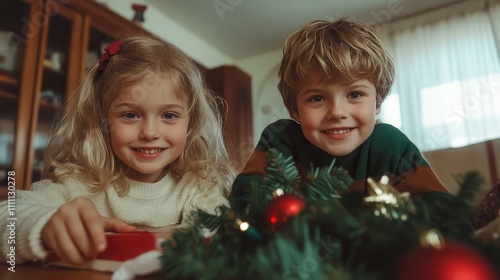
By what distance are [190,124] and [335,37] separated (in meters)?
0.38

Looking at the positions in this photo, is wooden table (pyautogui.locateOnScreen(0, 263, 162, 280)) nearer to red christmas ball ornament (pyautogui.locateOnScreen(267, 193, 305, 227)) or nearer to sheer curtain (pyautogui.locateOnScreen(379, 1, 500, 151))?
red christmas ball ornament (pyautogui.locateOnScreen(267, 193, 305, 227))

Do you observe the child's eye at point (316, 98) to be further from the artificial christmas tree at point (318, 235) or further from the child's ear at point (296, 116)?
the artificial christmas tree at point (318, 235)

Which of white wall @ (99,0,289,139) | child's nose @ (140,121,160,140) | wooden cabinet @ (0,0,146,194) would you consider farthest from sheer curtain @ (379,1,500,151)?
child's nose @ (140,121,160,140)

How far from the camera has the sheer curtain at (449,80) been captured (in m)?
2.92

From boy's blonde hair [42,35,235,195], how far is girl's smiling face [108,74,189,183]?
28 mm

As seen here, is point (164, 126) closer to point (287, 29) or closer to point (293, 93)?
point (293, 93)

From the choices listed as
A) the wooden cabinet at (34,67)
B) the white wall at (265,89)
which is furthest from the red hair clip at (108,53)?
the white wall at (265,89)

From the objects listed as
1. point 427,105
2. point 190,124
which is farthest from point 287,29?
point 190,124

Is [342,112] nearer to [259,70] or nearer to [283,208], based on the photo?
[283,208]

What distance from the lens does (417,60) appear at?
10.5ft

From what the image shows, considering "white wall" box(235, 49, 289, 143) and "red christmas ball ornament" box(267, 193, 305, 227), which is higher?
"white wall" box(235, 49, 289, 143)

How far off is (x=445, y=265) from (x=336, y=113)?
412 millimetres

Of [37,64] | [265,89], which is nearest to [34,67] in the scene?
[37,64]

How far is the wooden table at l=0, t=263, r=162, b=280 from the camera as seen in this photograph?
1.16 ft
